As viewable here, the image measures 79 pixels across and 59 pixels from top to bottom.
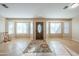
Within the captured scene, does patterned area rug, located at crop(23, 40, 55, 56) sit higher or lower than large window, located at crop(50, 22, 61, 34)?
lower

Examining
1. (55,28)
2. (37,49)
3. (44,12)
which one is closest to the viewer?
(55,28)

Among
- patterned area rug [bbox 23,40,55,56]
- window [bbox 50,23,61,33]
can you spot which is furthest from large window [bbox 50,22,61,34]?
patterned area rug [bbox 23,40,55,56]

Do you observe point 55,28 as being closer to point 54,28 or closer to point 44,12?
point 54,28

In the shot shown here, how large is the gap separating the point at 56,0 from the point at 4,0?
1.71 feet

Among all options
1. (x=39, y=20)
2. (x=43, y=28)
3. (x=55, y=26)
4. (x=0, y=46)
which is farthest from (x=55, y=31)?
(x=0, y=46)

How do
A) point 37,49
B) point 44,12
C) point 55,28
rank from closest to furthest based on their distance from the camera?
point 55,28 < point 44,12 < point 37,49

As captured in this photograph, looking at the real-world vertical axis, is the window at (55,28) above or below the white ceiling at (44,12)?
below

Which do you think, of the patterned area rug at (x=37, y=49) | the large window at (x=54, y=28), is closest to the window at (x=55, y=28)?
the large window at (x=54, y=28)

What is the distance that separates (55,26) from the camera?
274cm

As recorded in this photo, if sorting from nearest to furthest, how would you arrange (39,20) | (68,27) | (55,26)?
(68,27) → (55,26) → (39,20)

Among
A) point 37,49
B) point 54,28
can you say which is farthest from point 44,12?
point 37,49

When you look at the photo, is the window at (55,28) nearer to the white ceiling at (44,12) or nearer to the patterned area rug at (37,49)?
the white ceiling at (44,12)

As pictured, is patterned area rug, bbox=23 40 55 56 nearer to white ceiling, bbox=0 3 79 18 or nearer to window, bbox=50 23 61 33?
window, bbox=50 23 61 33

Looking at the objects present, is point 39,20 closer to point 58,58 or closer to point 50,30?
point 50,30
